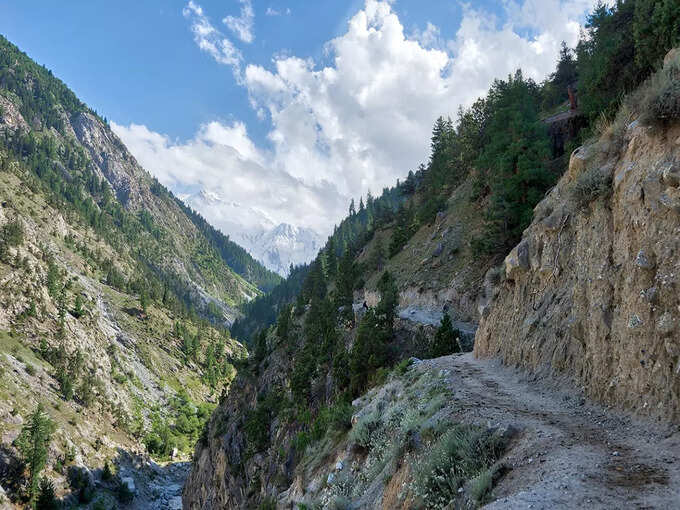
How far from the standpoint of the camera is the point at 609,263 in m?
10.2

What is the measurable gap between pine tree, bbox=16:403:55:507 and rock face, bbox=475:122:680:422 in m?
65.6

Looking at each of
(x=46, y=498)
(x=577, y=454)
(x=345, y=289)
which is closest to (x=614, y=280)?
(x=577, y=454)

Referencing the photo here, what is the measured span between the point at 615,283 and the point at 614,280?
0.11 metres

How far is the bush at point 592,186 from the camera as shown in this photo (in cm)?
1128

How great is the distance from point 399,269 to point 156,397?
88.4 m

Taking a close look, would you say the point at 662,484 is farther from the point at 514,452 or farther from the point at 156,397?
the point at 156,397

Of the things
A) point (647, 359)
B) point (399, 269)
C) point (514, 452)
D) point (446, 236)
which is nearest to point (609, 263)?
point (647, 359)

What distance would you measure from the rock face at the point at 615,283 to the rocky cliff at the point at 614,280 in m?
0.03

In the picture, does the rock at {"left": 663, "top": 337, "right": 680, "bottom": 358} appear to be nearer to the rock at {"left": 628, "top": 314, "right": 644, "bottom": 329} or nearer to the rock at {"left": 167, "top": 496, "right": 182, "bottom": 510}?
the rock at {"left": 628, "top": 314, "right": 644, "bottom": 329}

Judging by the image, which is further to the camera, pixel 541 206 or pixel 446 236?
pixel 446 236

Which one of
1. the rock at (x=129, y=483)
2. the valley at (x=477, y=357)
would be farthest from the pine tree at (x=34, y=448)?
the rock at (x=129, y=483)

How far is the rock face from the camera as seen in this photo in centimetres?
765

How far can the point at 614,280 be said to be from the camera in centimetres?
970

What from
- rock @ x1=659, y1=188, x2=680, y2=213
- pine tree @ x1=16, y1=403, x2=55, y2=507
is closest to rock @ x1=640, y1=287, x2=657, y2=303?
rock @ x1=659, y1=188, x2=680, y2=213
